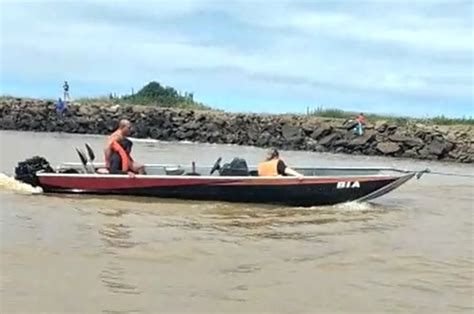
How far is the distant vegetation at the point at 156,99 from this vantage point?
168ft

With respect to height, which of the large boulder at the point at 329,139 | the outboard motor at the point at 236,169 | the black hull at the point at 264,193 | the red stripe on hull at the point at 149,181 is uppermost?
the large boulder at the point at 329,139

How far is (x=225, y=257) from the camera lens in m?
9.04

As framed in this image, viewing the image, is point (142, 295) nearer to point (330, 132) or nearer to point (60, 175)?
→ point (60, 175)

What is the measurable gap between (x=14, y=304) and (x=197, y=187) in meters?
7.84

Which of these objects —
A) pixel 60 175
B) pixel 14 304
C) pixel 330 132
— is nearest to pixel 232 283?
pixel 14 304

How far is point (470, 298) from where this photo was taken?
7.74 meters

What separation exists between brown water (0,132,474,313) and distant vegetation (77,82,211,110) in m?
36.5

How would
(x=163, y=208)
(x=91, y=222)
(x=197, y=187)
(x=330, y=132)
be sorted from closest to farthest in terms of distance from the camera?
(x=91, y=222), (x=163, y=208), (x=197, y=187), (x=330, y=132)

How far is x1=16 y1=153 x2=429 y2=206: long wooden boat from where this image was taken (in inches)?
554

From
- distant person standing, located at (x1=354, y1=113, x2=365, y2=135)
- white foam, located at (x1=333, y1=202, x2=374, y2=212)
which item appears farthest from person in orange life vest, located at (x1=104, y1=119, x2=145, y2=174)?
distant person standing, located at (x1=354, y1=113, x2=365, y2=135)

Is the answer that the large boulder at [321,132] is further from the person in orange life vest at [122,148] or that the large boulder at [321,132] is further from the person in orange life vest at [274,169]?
the person in orange life vest at [122,148]

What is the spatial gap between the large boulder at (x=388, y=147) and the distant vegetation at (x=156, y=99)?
16064 millimetres

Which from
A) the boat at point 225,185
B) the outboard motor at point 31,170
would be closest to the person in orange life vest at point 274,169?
the boat at point 225,185

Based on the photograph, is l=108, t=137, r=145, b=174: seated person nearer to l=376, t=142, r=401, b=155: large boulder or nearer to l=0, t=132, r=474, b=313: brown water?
l=0, t=132, r=474, b=313: brown water
